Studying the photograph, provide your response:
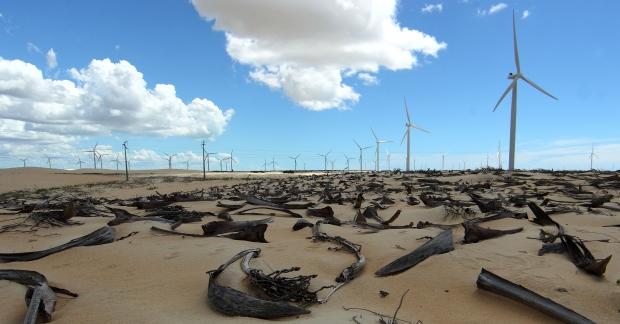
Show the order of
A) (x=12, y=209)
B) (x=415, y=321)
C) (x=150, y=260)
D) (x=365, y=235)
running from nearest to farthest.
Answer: (x=415, y=321), (x=150, y=260), (x=365, y=235), (x=12, y=209)

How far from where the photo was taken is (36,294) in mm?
2932

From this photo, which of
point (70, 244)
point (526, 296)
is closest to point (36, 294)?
point (70, 244)

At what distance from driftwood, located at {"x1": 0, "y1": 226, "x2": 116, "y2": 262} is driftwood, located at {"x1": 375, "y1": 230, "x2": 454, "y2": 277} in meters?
3.18

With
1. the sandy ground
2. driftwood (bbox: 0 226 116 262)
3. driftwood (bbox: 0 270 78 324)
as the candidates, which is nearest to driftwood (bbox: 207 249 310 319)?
the sandy ground

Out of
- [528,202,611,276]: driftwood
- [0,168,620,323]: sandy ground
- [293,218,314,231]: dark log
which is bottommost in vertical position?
[0,168,620,323]: sandy ground

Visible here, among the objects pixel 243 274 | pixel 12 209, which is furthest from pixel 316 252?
pixel 12 209

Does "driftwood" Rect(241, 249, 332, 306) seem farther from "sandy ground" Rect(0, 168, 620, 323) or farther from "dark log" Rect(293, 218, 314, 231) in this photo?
"dark log" Rect(293, 218, 314, 231)

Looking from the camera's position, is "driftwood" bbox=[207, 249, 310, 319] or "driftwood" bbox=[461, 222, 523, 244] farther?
"driftwood" bbox=[461, 222, 523, 244]

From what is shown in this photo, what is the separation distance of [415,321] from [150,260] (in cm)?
254

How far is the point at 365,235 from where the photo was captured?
5070mm

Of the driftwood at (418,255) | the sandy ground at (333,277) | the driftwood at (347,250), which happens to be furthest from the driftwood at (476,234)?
the driftwood at (347,250)

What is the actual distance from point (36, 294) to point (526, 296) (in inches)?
125

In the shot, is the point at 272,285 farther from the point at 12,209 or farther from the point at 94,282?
the point at 12,209

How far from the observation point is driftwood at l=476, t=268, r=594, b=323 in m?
2.60
